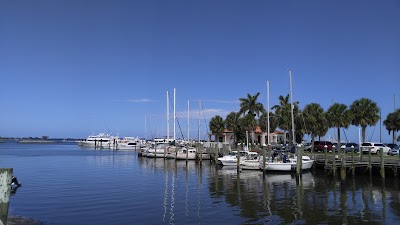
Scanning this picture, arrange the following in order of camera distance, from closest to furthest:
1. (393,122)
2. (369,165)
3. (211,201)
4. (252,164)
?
(211,201) < (369,165) < (252,164) < (393,122)

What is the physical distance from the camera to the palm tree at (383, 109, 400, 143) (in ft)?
225

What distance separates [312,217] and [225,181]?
16917 millimetres

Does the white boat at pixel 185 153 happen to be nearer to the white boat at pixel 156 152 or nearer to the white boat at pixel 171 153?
the white boat at pixel 171 153

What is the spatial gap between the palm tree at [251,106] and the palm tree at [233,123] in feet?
7.71

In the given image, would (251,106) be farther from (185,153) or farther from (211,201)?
(211,201)

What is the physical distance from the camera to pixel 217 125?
97.0 metres

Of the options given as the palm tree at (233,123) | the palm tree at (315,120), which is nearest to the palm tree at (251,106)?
the palm tree at (233,123)

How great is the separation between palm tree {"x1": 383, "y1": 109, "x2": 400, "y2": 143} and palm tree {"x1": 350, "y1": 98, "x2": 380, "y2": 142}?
21.4 feet

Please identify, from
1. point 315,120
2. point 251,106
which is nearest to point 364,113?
point 315,120

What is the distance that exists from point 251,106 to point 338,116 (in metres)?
25.3

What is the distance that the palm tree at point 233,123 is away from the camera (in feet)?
286

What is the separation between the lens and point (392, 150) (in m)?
48.2

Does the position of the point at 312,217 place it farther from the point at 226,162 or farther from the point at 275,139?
the point at 275,139

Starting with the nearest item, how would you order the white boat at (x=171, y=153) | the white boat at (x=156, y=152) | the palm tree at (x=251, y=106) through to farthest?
the white boat at (x=171, y=153), the white boat at (x=156, y=152), the palm tree at (x=251, y=106)
